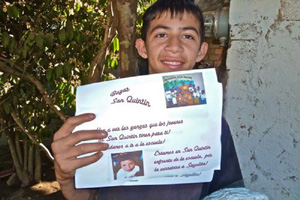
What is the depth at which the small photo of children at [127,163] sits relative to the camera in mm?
1194

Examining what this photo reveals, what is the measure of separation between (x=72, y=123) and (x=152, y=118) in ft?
0.89

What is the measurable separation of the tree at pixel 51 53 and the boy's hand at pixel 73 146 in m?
1.23

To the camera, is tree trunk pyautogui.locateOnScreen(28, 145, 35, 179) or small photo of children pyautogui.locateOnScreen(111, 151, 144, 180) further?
tree trunk pyautogui.locateOnScreen(28, 145, 35, 179)

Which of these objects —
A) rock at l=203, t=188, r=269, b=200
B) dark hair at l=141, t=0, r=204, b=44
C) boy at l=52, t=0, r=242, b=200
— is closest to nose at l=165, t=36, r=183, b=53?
boy at l=52, t=0, r=242, b=200

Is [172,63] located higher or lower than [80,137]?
higher

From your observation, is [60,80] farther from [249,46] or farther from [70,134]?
[70,134]

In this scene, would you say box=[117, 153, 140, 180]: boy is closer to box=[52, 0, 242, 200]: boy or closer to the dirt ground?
box=[52, 0, 242, 200]: boy

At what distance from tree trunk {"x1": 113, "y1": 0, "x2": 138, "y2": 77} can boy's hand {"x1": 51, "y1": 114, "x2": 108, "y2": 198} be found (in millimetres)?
830

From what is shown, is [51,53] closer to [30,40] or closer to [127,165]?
[30,40]

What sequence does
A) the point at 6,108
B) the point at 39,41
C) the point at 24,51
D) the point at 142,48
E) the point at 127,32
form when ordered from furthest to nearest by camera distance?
the point at 6,108 < the point at 24,51 < the point at 39,41 < the point at 127,32 < the point at 142,48

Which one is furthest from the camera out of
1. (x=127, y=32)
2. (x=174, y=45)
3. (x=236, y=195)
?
(x=127, y=32)

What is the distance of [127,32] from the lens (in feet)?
6.35

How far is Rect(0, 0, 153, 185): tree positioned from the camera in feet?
8.57

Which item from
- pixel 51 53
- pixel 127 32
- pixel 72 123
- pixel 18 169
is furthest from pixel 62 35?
pixel 18 169
